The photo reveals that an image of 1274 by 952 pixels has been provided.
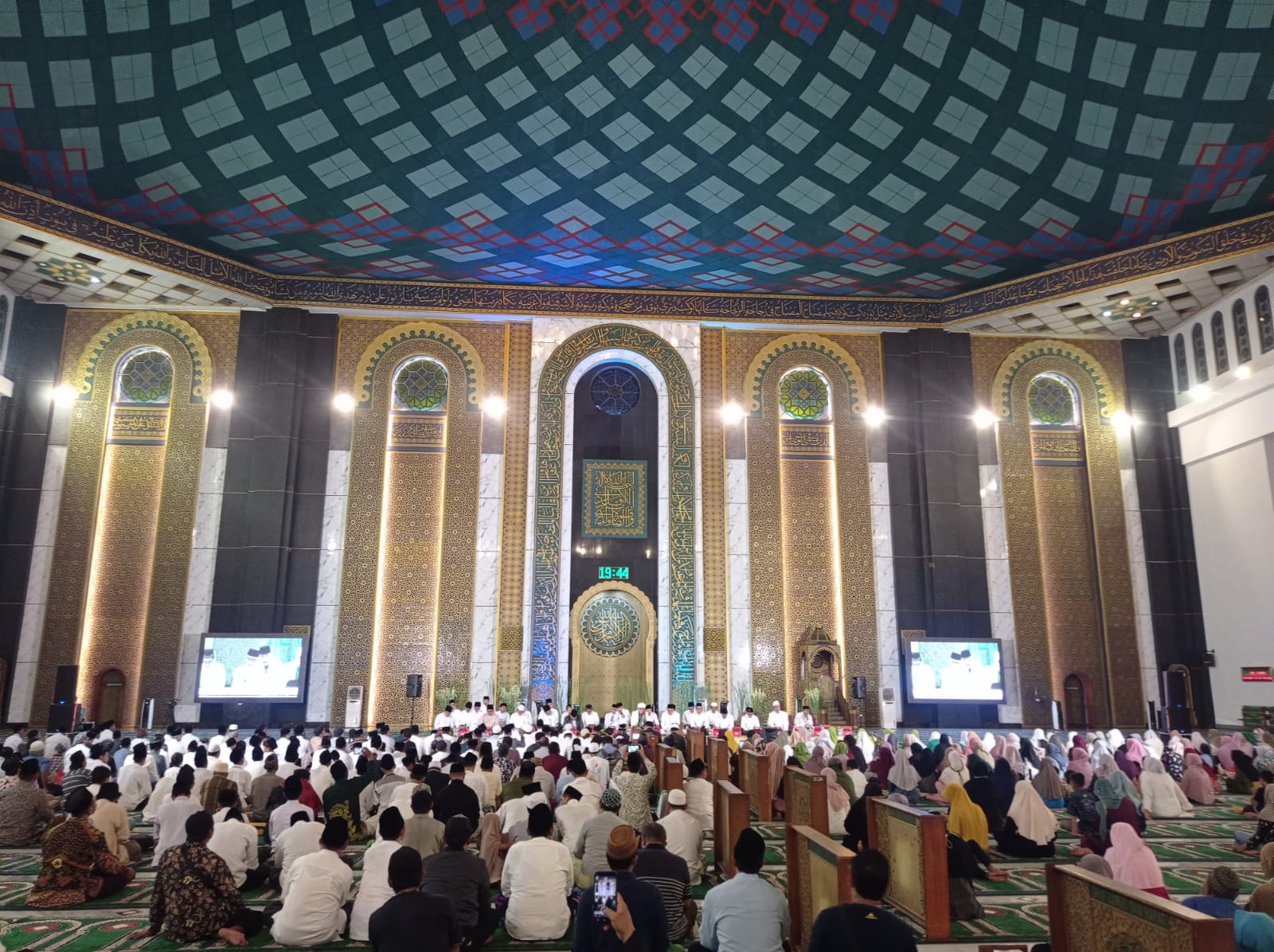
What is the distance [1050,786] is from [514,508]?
8.52 metres

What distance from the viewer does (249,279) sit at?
45.9 feet

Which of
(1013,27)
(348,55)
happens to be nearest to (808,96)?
(1013,27)

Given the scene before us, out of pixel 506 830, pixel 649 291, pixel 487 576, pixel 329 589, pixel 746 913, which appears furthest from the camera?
pixel 649 291

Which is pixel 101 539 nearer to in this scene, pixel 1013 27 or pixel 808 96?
pixel 808 96

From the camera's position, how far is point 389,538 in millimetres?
14242

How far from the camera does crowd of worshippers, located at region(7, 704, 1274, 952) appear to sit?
3.22 meters

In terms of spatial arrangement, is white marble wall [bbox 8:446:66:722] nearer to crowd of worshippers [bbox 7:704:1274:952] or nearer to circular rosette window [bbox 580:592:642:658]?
crowd of worshippers [bbox 7:704:1274:952]

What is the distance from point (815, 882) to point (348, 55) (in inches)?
422

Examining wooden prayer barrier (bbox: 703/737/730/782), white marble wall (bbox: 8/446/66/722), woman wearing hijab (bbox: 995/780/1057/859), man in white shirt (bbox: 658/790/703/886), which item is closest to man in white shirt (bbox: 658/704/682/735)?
wooden prayer barrier (bbox: 703/737/730/782)

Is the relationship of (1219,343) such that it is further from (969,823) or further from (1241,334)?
(969,823)

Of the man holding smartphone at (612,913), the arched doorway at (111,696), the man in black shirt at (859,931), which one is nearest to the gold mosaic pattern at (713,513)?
the arched doorway at (111,696)

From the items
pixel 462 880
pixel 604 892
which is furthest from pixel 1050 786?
pixel 604 892

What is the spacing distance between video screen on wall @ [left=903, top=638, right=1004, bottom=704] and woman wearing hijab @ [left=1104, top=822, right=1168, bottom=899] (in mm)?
9571

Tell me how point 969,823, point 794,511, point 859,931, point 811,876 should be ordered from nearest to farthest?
point 859,931 → point 811,876 → point 969,823 → point 794,511
